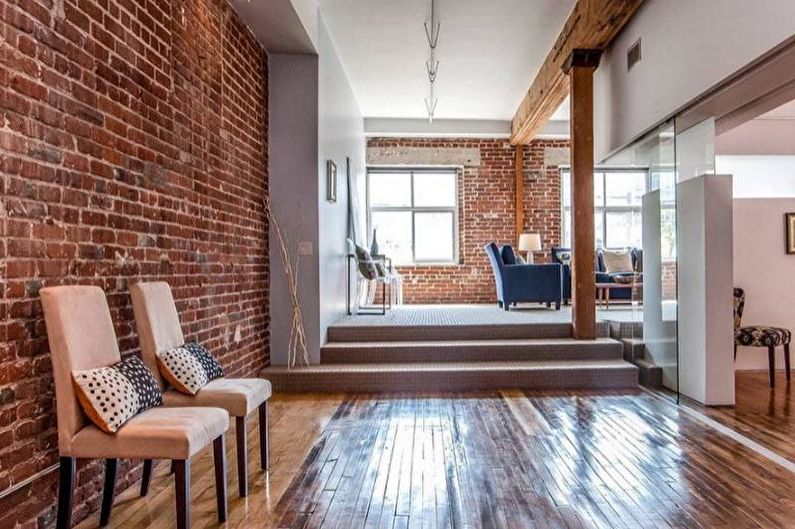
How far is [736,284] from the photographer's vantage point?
570 centimetres

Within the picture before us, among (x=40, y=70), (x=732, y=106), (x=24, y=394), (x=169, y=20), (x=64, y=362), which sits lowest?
(x=24, y=394)

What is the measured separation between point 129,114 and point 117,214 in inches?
21.2

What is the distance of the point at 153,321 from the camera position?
103 inches

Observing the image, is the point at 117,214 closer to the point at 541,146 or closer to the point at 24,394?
the point at 24,394

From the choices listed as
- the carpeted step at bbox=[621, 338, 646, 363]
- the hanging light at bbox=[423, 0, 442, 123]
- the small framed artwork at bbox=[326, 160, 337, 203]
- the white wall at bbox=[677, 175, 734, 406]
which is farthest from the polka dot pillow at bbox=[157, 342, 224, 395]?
the carpeted step at bbox=[621, 338, 646, 363]

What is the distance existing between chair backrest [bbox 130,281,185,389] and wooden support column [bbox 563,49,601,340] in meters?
4.08

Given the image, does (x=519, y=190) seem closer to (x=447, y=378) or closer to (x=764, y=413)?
(x=447, y=378)

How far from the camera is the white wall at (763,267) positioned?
5.68m

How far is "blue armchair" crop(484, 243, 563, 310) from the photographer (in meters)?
7.23

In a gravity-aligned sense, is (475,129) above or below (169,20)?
above

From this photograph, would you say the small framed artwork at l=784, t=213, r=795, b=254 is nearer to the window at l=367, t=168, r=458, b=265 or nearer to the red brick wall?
the red brick wall

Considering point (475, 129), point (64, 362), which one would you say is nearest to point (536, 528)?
point (64, 362)

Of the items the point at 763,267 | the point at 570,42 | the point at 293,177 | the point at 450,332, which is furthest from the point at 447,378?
the point at 763,267

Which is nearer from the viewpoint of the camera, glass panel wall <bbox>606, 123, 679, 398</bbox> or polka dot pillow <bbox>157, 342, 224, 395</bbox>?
polka dot pillow <bbox>157, 342, 224, 395</bbox>
